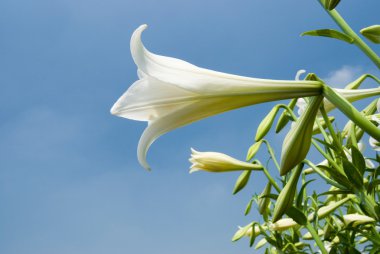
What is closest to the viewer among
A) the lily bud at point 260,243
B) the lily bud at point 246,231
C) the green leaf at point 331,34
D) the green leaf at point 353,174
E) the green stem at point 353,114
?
the green stem at point 353,114

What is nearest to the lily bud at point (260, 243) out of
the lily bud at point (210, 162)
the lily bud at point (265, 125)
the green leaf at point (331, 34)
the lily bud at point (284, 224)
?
the lily bud at point (284, 224)

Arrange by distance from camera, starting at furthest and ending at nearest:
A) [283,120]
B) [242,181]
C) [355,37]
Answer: [242,181]
[283,120]
[355,37]

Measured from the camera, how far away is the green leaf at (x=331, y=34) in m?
0.96

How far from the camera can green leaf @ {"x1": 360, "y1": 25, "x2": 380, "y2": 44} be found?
3.25 feet

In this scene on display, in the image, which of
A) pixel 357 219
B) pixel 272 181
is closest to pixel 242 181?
→ pixel 272 181

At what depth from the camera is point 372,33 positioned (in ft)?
3.28

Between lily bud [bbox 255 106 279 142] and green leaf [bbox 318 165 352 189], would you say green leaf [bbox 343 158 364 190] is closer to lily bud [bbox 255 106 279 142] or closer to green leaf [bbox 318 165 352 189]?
green leaf [bbox 318 165 352 189]

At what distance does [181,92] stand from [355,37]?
427 millimetres

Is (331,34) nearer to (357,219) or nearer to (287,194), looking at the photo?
(287,194)

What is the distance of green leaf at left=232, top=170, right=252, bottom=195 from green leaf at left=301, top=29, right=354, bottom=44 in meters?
0.67

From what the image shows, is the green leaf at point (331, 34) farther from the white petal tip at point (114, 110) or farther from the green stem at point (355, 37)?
the white petal tip at point (114, 110)

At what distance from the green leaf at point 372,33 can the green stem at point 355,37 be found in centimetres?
6

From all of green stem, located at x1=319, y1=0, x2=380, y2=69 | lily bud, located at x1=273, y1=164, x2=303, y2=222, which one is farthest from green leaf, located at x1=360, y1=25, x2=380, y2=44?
lily bud, located at x1=273, y1=164, x2=303, y2=222

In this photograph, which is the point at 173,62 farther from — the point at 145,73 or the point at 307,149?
the point at 307,149
